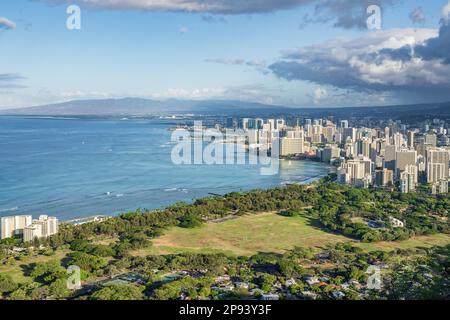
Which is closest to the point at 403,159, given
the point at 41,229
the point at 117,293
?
the point at 41,229

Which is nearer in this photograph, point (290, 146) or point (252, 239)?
point (252, 239)

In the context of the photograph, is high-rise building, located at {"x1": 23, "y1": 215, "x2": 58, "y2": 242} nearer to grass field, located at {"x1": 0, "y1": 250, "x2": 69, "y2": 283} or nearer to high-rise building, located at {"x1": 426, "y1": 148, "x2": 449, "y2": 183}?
grass field, located at {"x1": 0, "y1": 250, "x2": 69, "y2": 283}

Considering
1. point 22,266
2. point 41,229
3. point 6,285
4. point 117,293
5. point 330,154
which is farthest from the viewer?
point 330,154

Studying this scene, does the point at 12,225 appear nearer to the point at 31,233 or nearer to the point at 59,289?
the point at 31,233

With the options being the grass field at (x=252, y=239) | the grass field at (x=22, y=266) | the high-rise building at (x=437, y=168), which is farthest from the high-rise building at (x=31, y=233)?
the high-rise building at (x=437, y=168)

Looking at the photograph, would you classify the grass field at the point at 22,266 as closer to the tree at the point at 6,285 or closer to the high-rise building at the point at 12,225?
the tree at the point at 6,285
